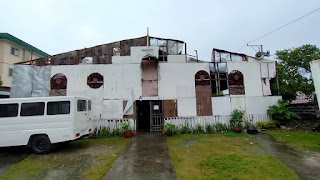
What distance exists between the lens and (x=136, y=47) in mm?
10312

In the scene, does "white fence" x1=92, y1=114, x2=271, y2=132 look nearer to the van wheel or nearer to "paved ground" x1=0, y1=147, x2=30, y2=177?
the van wheel

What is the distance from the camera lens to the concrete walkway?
4.14 meters

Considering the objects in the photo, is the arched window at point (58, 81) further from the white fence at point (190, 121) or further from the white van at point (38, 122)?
the white van at point (38, 122)

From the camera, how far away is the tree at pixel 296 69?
384 inches

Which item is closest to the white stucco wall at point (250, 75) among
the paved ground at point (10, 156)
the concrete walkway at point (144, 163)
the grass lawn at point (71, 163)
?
the concrete walkway at point (144, 163)

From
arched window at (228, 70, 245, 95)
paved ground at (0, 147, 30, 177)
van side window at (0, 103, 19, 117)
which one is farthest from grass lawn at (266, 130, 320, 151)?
van side window at (0, 103, 19, 117)

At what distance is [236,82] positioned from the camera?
34.0 ft

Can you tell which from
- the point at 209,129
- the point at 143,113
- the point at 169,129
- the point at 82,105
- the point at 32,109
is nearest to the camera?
the point at 32,109

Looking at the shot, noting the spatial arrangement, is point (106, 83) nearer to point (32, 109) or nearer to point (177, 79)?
point (32, 109)

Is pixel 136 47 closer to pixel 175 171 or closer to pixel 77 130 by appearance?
pixel 77 130

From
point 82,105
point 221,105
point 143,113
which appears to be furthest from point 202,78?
point 82,105

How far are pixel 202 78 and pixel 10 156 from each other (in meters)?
10.2

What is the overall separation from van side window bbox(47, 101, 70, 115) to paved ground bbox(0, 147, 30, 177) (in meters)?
1.94

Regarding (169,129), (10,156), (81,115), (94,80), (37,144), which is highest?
(94,80)
